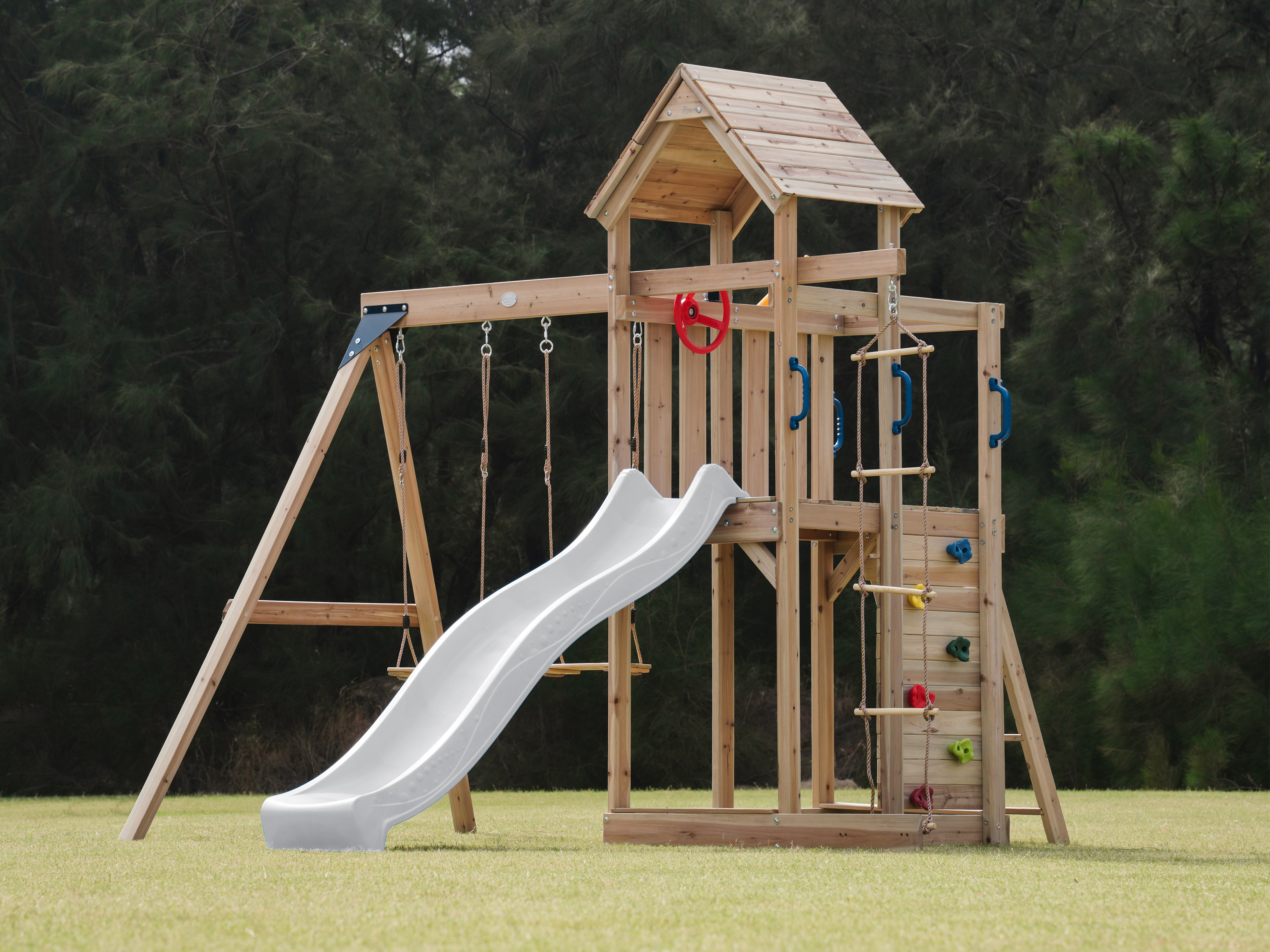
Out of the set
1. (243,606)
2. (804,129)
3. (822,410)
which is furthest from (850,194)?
(243,606)

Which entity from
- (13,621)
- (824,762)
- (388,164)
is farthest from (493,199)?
(824,762)

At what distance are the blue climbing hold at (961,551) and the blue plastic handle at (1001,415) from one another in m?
0.39

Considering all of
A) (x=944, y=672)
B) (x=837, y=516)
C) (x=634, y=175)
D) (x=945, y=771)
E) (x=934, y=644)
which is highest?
(x=634, y=175)

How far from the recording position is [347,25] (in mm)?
14703

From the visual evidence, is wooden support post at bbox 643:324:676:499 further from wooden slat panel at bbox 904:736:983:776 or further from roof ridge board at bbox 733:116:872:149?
wooden slat panel at bbox 904:736:983:776

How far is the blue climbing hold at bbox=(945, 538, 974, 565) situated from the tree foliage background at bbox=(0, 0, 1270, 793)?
6693mm

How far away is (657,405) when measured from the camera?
6.86m

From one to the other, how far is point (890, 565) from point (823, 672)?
1.08m

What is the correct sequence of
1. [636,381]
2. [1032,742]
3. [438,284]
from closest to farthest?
1. [1032,742]
2. [636,381]
3. [438,284]

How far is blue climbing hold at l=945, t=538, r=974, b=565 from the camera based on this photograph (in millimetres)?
6375

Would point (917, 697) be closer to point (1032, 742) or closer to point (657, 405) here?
point (1032, 742)

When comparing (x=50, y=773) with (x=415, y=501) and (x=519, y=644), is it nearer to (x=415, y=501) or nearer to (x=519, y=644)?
(x=415, y=501)

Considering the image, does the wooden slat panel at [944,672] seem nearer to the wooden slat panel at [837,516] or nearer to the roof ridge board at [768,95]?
the wooden slat panel at [837,516]

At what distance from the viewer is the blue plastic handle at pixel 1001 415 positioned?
6.16m
